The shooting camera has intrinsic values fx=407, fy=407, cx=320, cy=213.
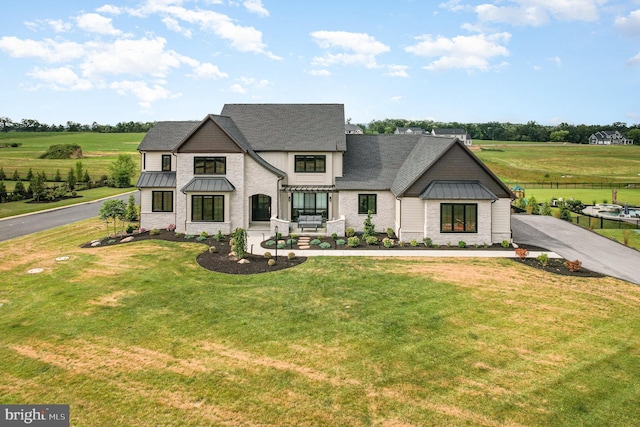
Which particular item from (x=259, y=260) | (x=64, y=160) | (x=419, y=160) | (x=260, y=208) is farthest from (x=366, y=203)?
(x=64, y=160)

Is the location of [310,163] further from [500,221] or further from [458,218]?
[500,221]

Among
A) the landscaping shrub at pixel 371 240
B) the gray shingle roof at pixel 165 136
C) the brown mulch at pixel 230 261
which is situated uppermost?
the gray shingle roof at pixel 165 136

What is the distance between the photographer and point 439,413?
9.28 meters

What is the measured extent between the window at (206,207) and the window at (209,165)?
189cm

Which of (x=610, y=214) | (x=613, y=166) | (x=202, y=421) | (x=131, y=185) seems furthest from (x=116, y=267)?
(x=613, y=166)

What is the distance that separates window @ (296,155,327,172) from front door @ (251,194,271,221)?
348cm

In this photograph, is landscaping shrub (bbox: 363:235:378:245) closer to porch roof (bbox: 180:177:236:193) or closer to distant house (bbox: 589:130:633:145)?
porch roof (bbox: 180:177:236:193)

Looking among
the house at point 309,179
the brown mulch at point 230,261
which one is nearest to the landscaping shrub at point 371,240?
the house at point 309,179

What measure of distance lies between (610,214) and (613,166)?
6935 cm

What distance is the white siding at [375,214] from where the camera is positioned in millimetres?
28844

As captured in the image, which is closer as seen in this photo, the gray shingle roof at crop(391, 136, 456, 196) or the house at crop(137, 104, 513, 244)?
the house at crop(137, 104, 513, 244)

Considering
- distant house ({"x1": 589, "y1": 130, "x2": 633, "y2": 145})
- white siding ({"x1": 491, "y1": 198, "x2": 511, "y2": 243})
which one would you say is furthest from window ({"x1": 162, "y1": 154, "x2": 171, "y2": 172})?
distant house ({"x1": 589, "y1": 130, "x2": 633, "y2": 145})

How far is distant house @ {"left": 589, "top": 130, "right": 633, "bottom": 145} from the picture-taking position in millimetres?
152250

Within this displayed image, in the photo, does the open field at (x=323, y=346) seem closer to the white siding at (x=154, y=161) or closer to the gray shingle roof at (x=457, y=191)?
the gray shingle roof at (x=457, y=191)
